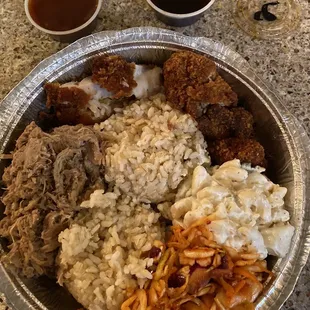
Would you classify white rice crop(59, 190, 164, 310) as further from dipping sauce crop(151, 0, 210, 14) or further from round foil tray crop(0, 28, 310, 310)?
dipping sauce crop(151, 0, 210, 14)

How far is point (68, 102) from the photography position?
1378mm

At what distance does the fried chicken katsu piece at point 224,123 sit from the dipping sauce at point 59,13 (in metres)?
0.52

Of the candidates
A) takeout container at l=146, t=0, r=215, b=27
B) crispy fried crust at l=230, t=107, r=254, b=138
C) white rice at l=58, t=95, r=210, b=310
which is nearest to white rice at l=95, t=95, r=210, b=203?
white rice at l=58, t=95, r=210, b=310

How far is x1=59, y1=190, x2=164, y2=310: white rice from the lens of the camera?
1.21 metres

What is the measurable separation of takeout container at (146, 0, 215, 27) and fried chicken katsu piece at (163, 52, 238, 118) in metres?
0.22

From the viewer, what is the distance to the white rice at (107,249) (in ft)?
3.95

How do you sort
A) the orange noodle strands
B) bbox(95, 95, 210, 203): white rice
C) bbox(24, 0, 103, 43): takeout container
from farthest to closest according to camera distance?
bbox(24, 0, 103, 43): takeout container, bbox(95, 95, 210, 203): white rice, the orange noodle strands

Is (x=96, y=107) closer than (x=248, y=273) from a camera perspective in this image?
No

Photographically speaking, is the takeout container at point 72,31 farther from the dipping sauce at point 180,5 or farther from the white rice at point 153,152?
the white rice at point 153,152

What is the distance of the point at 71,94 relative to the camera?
4.50 ft

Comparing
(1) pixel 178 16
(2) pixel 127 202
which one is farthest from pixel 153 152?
(1) pixel 178 16

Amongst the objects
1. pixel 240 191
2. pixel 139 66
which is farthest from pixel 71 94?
pixel 240 191

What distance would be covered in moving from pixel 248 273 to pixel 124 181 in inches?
16.0

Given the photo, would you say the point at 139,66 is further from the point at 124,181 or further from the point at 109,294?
the point at 109,294
